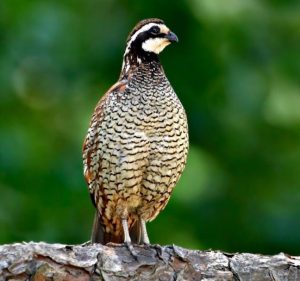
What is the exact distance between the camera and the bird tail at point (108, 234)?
805cm

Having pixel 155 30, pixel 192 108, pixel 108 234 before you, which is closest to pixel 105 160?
pixel 108 234

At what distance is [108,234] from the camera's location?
8086 mm

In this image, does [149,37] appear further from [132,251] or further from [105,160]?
[132,251]

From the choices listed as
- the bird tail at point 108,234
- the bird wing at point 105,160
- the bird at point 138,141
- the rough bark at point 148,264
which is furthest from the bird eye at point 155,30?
the rough bark at point 148,264

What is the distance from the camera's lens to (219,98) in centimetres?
1194

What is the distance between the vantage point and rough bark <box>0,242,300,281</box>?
21.5ft

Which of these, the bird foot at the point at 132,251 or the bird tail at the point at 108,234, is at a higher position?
the bird tail at the point at 108,234

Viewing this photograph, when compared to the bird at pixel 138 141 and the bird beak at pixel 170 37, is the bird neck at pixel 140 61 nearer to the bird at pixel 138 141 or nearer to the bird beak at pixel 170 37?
the bird at pixel 138 141

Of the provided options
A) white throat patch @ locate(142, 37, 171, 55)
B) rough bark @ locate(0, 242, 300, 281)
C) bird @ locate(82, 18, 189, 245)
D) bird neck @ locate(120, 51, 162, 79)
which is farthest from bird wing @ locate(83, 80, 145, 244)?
rough bark @ locate(0, 242, 300, 281)

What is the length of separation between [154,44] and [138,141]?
59 cm

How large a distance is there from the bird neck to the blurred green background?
293 cm

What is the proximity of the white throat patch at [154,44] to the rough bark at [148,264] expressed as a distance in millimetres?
1254

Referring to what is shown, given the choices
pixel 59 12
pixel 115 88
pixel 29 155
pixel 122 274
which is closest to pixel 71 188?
pixel 29 155

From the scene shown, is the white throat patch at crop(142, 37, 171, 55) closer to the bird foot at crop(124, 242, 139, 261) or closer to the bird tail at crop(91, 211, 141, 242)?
the bird tail at crop(91, 211, 141, 242)
